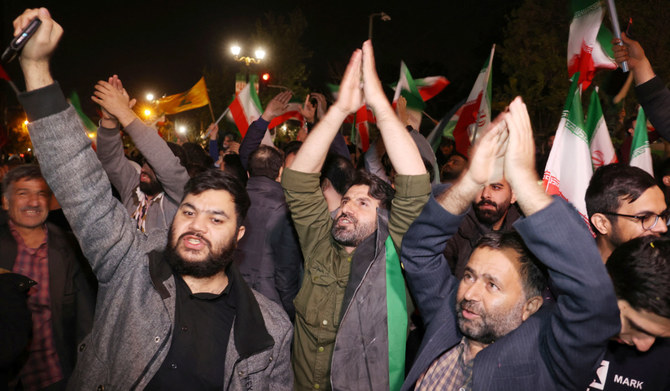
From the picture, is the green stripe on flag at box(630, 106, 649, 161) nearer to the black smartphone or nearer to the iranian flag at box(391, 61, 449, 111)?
the iranian flag at box(391, 61, 449, 111)

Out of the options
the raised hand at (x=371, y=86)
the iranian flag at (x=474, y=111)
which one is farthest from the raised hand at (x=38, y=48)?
the iranian flag at (x=474, y=111)

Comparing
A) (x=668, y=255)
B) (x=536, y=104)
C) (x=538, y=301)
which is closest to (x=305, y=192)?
(x=538, y=301)

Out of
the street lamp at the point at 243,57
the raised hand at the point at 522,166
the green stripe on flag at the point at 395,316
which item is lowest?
the green stripe on flag at the point at 395,316

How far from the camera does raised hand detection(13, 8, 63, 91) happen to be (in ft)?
6.96

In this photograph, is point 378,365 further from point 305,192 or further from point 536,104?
point 536,104

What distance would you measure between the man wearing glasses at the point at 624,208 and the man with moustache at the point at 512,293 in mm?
941

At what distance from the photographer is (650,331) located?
226 centimetres

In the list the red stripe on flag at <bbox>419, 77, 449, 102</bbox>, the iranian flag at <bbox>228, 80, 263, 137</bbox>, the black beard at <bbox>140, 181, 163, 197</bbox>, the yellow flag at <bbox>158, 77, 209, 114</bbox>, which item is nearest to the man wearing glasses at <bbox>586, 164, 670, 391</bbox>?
the black beard at <bbox>140, 181, 163, 197</bbox>

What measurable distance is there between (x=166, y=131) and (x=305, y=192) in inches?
903

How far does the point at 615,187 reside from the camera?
3.16 m

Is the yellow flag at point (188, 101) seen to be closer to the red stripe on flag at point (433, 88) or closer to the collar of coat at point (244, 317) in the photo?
the red stripe on flag at point (433, 88)

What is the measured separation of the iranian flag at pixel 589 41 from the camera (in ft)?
14.2

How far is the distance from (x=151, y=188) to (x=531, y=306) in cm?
314

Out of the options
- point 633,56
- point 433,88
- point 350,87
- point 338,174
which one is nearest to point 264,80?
point 433,88
